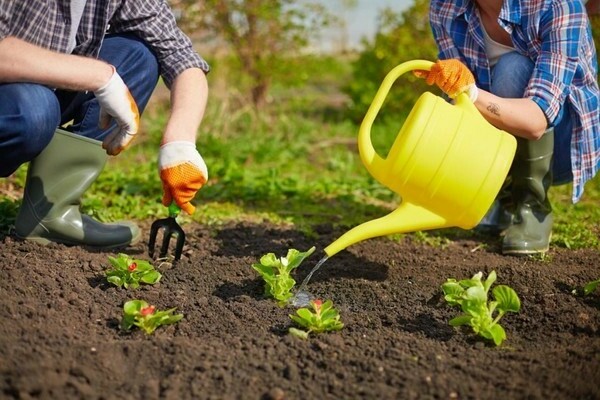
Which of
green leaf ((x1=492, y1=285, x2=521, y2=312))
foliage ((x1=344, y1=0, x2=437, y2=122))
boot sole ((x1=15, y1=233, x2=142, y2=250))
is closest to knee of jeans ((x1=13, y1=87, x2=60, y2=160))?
boot sole ((x1=15, y1=233, x2=142, y2=250))

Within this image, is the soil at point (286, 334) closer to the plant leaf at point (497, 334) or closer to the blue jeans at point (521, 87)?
the plant leaf at point (497, 334)

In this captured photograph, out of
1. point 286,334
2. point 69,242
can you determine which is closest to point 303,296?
point 286,334

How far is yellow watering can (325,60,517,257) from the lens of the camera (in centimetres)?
216

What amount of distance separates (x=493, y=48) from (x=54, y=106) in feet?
5.13

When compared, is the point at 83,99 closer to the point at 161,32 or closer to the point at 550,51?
the point at 161,32

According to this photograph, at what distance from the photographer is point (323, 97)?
664cm

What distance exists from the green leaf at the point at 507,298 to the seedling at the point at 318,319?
1.37ft

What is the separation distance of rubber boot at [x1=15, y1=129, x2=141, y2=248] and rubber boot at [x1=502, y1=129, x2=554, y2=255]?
145cm

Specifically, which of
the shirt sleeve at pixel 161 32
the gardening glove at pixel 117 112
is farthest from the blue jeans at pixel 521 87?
the gardening glove at pixel 117 112

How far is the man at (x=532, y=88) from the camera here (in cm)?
255

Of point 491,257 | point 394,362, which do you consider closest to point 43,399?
point 394,362

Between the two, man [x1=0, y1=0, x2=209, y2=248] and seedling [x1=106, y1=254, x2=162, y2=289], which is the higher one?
man [x1=0, y1=0, x2=209, y2=248]

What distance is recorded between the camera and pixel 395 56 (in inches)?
199

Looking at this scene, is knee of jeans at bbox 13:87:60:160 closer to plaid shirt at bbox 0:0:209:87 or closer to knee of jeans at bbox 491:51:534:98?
plaid shirt at bbox 0:0:209:87
